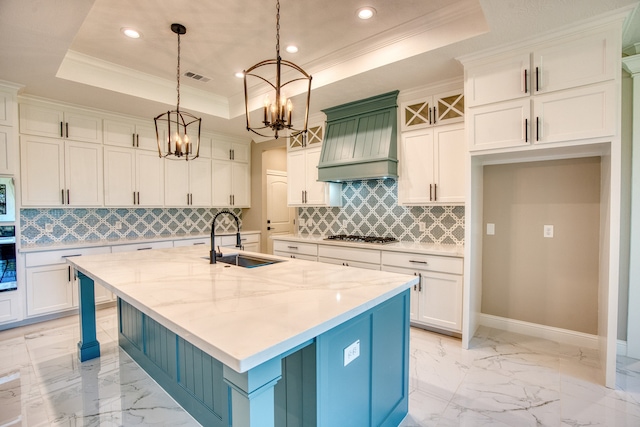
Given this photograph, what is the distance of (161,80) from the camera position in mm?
3836

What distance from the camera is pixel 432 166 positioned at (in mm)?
3398

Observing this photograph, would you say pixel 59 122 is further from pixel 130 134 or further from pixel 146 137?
pixel 146 137

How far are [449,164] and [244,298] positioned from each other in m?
2.63

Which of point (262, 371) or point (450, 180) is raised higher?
point (450, 180)

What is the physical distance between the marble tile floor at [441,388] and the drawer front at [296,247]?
65.8 inches

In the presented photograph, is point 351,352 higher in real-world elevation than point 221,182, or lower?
lower

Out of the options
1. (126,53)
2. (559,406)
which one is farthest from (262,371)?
(126,53)

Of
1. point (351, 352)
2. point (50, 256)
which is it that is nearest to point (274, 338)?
point (351, 352)

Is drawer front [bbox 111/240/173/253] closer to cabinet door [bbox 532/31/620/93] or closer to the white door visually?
the white door

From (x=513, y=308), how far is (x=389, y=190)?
1873 mm

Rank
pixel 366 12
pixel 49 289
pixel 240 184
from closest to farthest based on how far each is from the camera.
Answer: pixel 366 12 < pixel 49 289 < pixel 240 184

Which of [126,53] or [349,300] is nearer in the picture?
[349,300]

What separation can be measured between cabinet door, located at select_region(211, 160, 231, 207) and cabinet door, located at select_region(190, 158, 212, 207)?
9cm

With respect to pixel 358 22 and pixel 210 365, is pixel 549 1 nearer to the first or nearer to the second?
pixel 358 22
